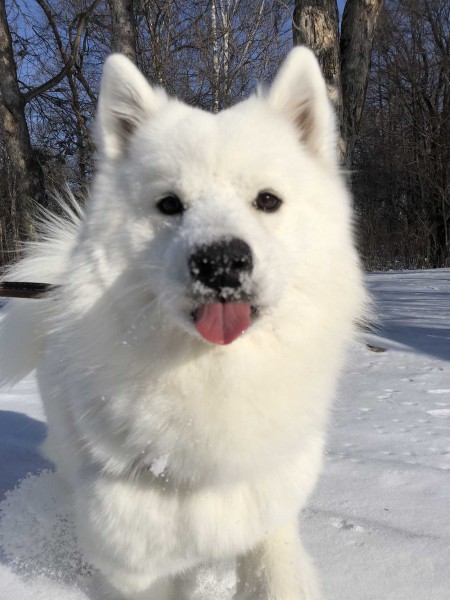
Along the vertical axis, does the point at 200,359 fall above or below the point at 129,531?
above

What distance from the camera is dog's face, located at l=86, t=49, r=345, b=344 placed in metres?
1.36

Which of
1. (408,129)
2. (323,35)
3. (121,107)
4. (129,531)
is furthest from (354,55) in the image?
(408,129)

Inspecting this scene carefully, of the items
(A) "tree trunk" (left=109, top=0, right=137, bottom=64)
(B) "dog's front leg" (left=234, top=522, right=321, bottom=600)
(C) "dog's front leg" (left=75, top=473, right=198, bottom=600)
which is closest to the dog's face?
(C) "dog's front leg" (left=75, top=473, right=198, bottom=600)

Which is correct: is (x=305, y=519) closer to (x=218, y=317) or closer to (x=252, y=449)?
(x=252, y=449)

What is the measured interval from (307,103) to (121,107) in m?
0.65

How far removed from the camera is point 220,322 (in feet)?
4.54

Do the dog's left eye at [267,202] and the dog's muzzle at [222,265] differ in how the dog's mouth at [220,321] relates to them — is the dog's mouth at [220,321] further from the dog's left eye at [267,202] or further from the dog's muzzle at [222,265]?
the dog's left eye at [267,202]

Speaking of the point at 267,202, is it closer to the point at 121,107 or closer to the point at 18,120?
the point at 121,107

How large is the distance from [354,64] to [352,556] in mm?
5083

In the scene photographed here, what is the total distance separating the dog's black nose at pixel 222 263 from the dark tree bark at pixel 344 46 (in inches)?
168

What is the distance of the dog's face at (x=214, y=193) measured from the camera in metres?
1.36

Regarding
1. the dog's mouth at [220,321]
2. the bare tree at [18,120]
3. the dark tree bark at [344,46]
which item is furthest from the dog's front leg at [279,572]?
→ the bare tree at [18,120]

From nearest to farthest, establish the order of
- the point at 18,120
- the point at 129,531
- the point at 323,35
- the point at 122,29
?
the point at 129,531 → the point at 323,35 → the point at 122,29 → the point at 18,120

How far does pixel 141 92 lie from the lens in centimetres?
180
